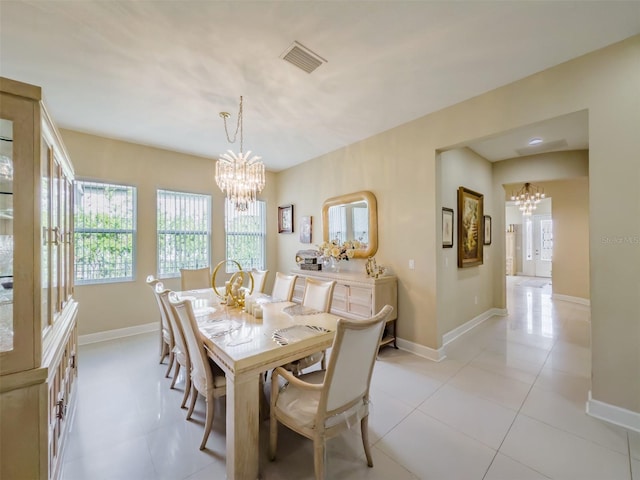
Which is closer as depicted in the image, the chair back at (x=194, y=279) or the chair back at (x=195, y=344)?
the chair back at (x=195, y=344)

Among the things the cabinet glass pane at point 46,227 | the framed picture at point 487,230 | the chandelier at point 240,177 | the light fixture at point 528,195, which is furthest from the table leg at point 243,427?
the light fixture at point 528,195

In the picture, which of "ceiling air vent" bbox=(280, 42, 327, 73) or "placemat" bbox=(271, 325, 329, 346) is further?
"ceiling air vent" bbox=(280, 42, 327, 73)

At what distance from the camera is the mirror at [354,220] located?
379 cm

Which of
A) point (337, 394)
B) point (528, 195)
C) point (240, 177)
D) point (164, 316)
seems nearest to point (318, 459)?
point (337, 394)

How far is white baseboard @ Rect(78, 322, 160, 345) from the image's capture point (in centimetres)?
362

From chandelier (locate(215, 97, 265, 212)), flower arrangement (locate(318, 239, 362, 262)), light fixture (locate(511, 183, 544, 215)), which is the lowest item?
flower arrangement (locate(318, 239, 362, 262))

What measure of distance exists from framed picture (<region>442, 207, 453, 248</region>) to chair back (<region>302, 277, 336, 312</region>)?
181cm

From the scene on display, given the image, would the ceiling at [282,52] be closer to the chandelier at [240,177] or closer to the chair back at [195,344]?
the chandelier at [240,177]

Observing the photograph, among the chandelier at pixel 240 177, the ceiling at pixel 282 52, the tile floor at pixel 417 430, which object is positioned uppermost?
the ceiling at pixel 282 52

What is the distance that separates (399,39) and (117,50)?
224 cm

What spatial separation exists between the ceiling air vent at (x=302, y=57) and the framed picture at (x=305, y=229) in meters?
2.87

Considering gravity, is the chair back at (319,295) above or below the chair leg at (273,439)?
above

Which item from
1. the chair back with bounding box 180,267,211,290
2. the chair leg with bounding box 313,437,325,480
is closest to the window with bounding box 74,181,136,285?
the chair back with bounding box 180,267,211,290

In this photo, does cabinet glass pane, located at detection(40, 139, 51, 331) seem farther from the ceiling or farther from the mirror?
the mirror
